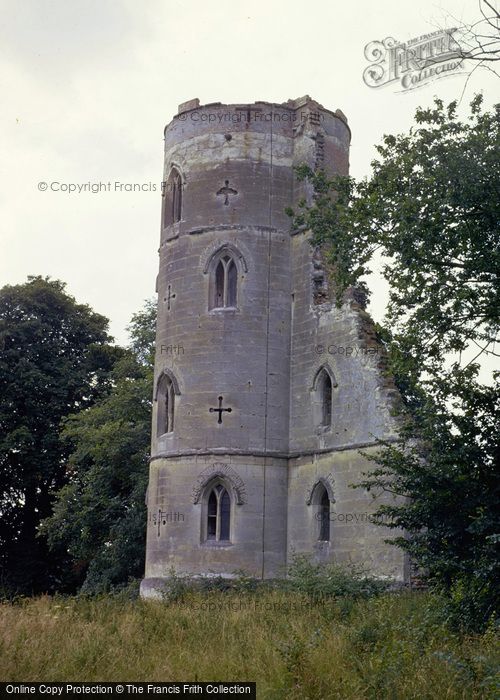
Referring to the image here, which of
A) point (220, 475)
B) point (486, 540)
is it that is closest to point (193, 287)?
point (220, 475)

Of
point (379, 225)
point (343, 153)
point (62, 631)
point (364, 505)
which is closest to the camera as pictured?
point (62, 631)

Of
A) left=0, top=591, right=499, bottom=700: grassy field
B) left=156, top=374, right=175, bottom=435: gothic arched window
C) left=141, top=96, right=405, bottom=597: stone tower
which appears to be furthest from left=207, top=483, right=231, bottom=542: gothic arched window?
left=0, top=591, right=499, bottom=700: grassy field

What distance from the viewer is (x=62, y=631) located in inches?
524

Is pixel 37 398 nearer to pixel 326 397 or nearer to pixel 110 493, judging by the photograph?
pixel 110 493

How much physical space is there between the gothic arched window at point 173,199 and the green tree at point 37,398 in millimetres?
11410

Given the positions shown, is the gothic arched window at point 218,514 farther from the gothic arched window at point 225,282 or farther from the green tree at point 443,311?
the green tree at point 443,311

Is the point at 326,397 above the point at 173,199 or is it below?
below

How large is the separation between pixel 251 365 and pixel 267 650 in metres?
12.8

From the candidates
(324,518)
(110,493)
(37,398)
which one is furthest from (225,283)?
(37,398)

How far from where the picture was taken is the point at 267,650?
12.1m

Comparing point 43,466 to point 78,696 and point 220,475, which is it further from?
point 78,696

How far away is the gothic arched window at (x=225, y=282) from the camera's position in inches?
986

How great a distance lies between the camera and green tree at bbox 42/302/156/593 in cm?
2873

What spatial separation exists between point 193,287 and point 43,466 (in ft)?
43.6
